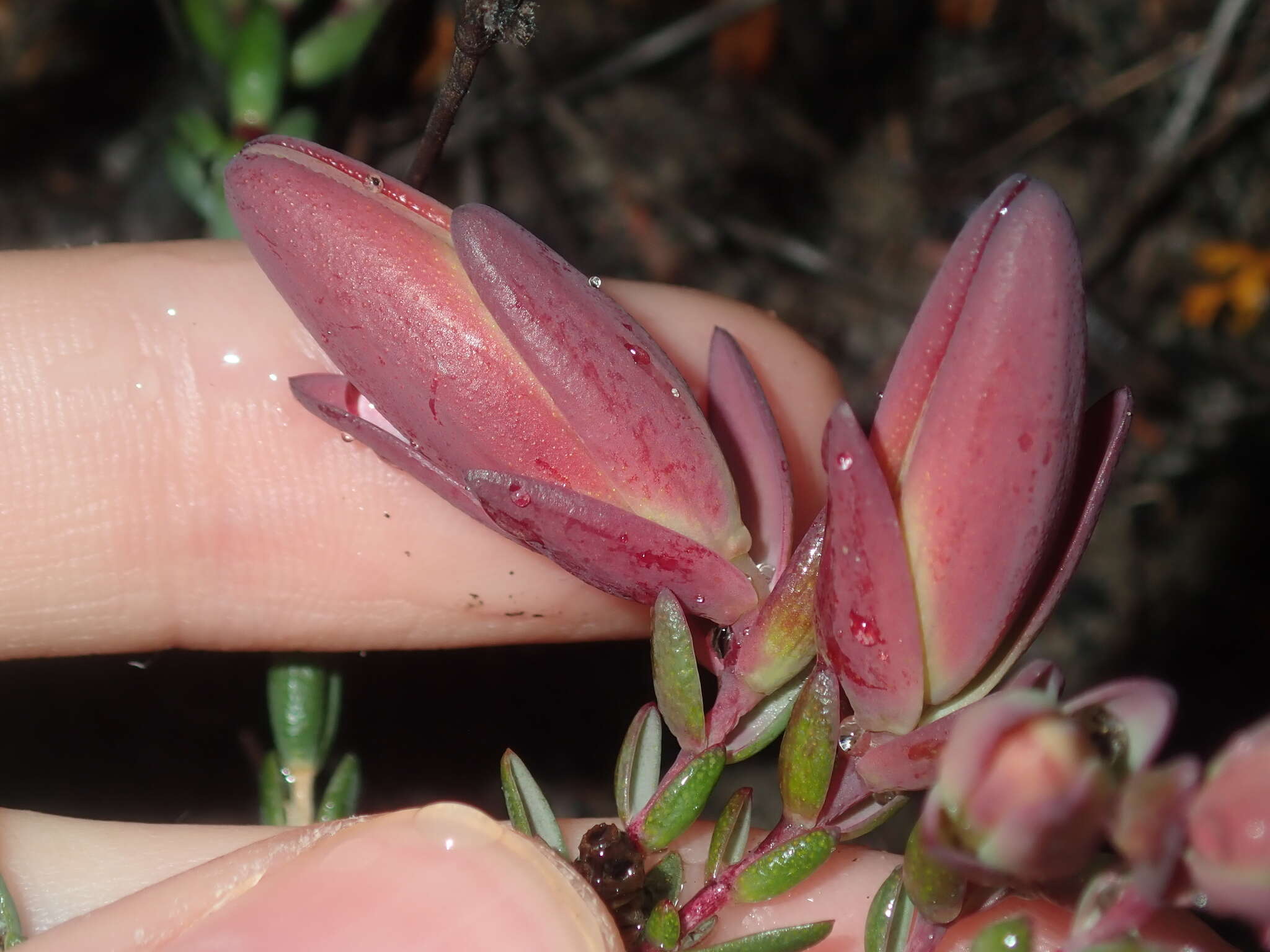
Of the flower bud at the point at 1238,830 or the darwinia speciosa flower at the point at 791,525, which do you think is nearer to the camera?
the flower bud at the point at 1238,830

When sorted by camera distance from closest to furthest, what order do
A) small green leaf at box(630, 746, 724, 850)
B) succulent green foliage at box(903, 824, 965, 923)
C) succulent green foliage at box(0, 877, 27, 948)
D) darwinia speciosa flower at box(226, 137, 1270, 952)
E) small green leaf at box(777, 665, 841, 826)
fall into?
1. darwinia speciosa flower at box(226, 137, 1270, 952)
2. succulent green foliage at box(903, 824, 965, 923)
3. small green leaf at box(777, 665, 841, 826)
4. small green leaf at box(630, 746, 724, 850)
5. succulent green foliage at box(0, 877, 27, 948)

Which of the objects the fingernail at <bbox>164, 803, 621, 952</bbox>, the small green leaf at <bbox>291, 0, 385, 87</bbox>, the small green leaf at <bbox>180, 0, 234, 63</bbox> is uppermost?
the small green leaf at <bbox>180, 0, 234, 63</bbox>

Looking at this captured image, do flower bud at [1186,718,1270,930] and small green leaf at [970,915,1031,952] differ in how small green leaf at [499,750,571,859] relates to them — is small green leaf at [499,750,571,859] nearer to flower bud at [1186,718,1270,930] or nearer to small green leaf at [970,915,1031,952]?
small green leaf at [970,915,1031,952]

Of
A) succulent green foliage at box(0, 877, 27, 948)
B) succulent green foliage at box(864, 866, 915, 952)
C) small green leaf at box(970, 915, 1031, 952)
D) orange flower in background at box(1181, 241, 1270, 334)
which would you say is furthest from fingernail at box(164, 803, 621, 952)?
orange flower in background at box(1181, 241, 1270, 334)

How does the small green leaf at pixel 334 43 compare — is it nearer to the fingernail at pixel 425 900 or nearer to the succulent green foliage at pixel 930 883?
the fingernail at pixel 425 900

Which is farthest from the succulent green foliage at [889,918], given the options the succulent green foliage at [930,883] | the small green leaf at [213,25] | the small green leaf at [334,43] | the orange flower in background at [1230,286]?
the orange flower in background at [1230,286]

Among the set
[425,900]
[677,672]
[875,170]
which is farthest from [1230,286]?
[425,900]
